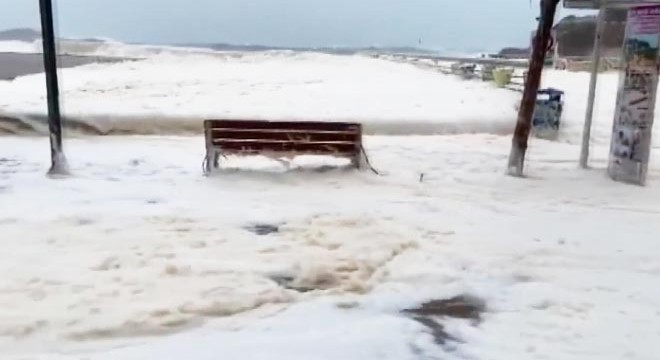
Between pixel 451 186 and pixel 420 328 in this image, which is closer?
pixel 420 328

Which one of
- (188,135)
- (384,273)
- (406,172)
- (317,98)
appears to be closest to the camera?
(384,273)

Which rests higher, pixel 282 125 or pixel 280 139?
pixel 282 125

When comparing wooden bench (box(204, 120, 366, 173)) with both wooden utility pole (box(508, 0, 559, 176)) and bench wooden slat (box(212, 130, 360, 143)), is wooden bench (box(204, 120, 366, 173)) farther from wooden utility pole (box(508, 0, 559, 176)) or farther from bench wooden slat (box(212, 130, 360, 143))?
wooden utility pole (box(508, 0, 559, 176))

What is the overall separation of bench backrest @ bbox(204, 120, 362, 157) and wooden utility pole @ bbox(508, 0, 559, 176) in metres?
1.91

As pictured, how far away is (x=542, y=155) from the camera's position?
11.5m

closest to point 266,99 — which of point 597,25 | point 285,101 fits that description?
point 285,101

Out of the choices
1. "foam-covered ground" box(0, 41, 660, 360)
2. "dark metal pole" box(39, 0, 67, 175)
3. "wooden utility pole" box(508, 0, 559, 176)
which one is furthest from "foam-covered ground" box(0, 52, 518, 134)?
"wooden utility pole" box(508, 0, 559, 176)

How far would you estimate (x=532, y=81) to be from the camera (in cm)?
920

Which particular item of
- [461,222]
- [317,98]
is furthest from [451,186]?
[317,98]

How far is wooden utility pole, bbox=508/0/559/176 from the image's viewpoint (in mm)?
9102

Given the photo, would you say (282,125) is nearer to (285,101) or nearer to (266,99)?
(285,101)

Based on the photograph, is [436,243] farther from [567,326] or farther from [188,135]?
[188,135]

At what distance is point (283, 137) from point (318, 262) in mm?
3645

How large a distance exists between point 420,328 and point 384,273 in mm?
1033
